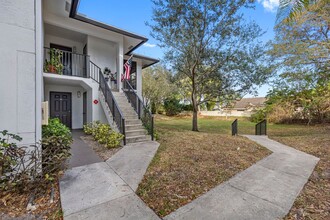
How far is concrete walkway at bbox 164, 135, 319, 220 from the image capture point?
2.57 meters

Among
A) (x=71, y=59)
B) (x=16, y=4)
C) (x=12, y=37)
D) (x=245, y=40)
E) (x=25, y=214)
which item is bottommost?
(x=25, y=214)

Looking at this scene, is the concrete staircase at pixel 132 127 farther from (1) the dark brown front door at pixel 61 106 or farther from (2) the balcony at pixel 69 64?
(1) the dark brown front door at pixel 61 106

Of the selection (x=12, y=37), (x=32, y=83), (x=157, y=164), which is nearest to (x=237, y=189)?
(x=157, y=164)

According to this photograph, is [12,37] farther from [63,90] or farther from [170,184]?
[63,90]

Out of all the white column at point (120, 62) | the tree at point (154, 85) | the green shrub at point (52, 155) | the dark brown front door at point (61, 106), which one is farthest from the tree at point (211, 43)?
the tree at point (154, 85)

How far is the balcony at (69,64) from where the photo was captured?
311 inches

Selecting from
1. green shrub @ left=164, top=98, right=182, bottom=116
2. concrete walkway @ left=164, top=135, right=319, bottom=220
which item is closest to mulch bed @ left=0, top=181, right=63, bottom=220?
concrete walkway @ left=164, top=135, right=319, bottom=220

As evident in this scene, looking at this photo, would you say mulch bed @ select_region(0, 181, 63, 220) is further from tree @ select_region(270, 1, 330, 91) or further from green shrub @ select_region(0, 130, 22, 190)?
tree @ select_region(270, 1, 330, 91)

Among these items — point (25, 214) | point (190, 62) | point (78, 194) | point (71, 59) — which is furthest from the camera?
point (190, 62)

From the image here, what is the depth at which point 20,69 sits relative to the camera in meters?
3.38

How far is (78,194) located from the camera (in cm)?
306

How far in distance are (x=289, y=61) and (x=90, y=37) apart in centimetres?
1170

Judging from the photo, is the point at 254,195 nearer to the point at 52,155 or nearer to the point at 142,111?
the point at 52,155

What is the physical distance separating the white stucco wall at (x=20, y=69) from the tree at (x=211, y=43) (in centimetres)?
663
